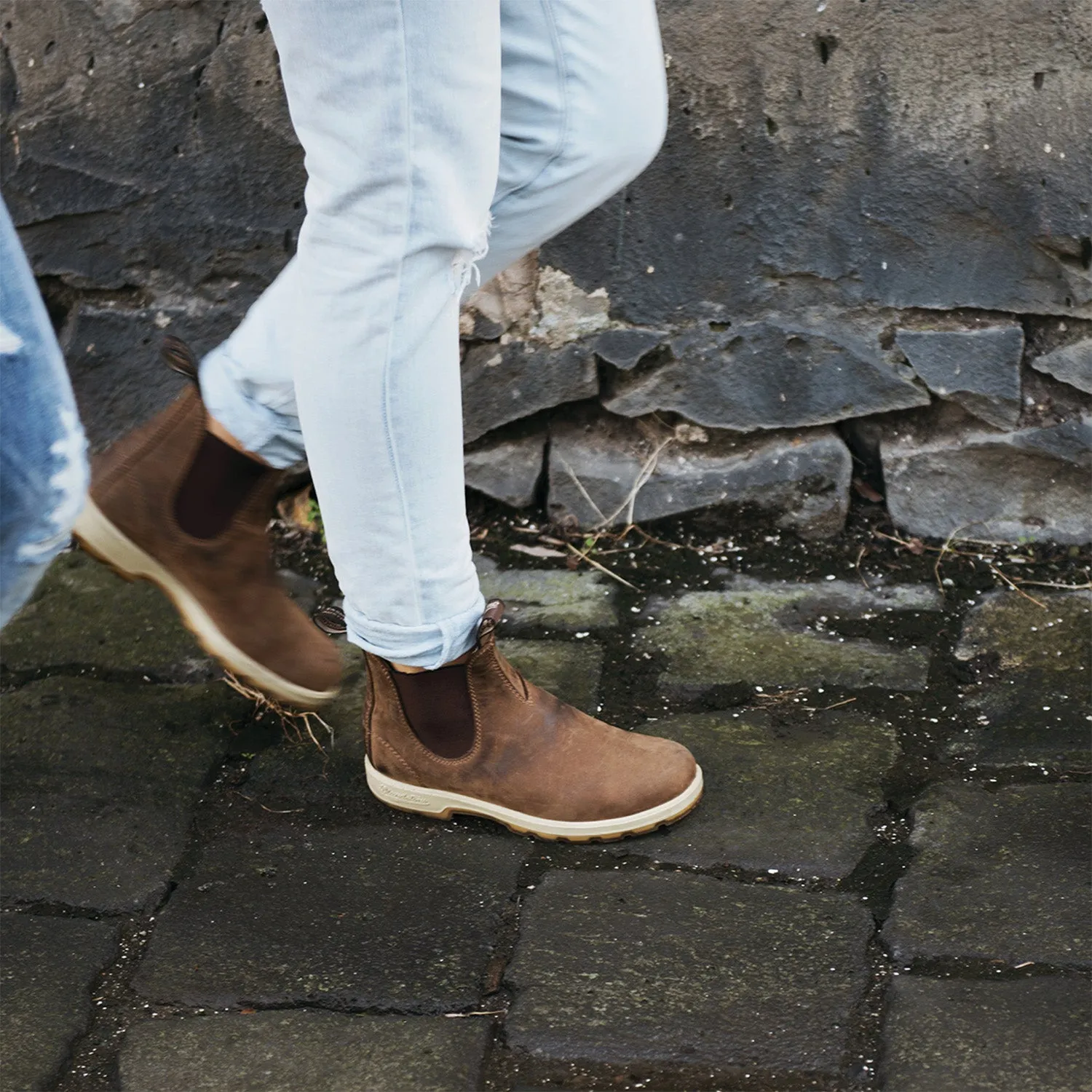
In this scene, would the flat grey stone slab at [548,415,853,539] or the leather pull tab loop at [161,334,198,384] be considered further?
the flat grey stone slab at [548,415,853,539]

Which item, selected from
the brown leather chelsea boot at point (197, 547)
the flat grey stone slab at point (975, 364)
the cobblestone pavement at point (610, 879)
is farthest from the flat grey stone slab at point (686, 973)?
the flat grey stone slab at point (975, 364)

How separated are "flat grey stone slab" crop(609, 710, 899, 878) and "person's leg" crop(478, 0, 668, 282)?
2.23 feet

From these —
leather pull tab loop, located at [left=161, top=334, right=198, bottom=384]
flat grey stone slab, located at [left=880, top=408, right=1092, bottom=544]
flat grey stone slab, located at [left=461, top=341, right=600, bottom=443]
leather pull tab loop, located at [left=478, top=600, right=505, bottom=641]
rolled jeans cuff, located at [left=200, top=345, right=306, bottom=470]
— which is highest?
leather pull tab loop, located at [left=161, top=334, right=198, bottom=384]

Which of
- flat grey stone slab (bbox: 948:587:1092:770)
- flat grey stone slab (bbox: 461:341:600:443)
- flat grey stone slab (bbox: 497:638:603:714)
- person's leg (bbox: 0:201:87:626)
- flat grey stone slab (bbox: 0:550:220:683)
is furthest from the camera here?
→ flat grey stone slab (bbox: 461:341:600:443)

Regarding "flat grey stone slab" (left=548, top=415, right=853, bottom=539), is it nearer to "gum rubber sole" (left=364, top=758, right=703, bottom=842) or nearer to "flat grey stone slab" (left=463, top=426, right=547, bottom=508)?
"flat grey stone slab" (left=463, top=426, right=547, bottom=508)

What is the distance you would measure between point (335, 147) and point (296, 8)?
0.37ft

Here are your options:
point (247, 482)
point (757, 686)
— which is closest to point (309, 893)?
point (247, 482)

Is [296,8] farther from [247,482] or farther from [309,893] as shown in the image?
[309,893]

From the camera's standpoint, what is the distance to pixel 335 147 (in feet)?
3.81

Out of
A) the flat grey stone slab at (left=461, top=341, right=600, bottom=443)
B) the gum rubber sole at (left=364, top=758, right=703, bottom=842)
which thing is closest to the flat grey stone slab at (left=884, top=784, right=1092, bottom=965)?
the gum rubber sole at (left=364, top=758, right=703, bottom=842)

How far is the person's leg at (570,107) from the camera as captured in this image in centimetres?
132

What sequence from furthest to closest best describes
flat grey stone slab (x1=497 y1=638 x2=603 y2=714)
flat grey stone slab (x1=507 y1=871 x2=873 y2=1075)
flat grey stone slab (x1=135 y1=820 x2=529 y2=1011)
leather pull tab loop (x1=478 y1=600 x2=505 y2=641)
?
flat grey stone slab (x1=497 y1=638 x2=603 y2=714)
leather pull tab loop (x1=478 y1=600 x2=505 y2=641)
flat grey stone slab (x1=135 y1=820 x2=529 y2=1011)
flat grey stone slab (x1=507 y1=871 x2=873 y2=1075)

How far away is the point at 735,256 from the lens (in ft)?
6.95

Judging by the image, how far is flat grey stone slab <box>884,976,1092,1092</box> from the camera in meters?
1.17
